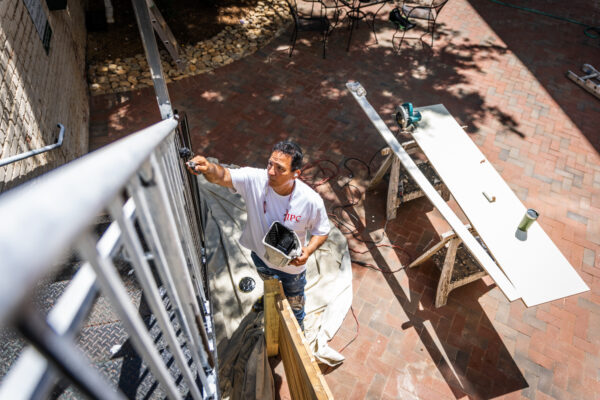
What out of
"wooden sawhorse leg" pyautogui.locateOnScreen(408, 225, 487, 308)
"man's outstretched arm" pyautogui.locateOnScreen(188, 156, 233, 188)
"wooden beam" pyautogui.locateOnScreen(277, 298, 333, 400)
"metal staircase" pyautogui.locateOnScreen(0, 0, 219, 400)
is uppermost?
"metal staircase" pyautogui.locateOnScreen(0, 0, 219, 400)

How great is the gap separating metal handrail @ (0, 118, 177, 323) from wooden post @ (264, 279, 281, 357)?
8.03 ft

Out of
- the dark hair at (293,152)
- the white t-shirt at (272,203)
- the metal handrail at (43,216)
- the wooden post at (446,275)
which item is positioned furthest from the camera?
the wooden post at (446,275)

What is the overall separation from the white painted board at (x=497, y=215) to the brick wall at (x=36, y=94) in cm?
432

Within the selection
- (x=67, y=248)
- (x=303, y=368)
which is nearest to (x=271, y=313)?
(x=303, y=368)

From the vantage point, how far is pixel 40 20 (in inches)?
183

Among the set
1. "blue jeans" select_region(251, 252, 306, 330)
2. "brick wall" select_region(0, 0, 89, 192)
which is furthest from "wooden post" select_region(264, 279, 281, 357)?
"brick wall" select_region(0, 0, 89, 192)

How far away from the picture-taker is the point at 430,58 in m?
7.53

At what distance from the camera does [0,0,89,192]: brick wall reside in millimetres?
3178

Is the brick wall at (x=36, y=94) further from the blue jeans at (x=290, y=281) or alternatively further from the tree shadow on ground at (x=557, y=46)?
the tree shadow on ground at (x=557, y=46)

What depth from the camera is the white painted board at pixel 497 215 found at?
3443 millimetres

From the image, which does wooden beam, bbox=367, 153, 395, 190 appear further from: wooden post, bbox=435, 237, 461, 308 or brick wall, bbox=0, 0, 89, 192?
brick wall, bbox=0, 0, 89, 192

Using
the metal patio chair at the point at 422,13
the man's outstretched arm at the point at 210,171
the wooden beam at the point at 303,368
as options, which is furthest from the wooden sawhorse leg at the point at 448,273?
the metal patio chair at the point at 422,13

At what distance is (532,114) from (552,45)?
2.92m

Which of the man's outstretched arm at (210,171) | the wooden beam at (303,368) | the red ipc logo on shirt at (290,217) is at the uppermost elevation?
the man's outstretched arm at (210,171)
